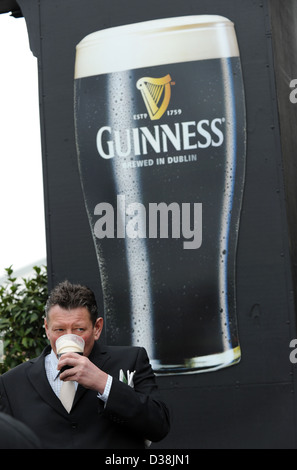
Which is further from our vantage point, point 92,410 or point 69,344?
point 92,410

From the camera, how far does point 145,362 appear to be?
257 centimetres

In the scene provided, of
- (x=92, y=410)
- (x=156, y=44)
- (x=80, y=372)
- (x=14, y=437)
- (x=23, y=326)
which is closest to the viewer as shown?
(x=14, y=437)

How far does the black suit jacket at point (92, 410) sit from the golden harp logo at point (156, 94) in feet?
7.07

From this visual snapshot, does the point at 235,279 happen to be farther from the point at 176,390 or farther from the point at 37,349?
the point at 37,349

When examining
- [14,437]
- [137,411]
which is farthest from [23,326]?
[14,437]

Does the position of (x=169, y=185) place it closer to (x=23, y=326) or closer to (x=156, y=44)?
(x=156, y=44)

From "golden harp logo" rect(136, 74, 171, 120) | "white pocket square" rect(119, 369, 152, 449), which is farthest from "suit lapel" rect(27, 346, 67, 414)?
"golden harp logo" rect(136, 74, 171, 120)

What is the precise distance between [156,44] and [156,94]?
296mm

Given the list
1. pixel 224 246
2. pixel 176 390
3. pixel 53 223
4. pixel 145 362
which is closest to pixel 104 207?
pixel 53 223

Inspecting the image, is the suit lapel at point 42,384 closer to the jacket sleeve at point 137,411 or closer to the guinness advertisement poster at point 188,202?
the jacket sleeve at point 137,411

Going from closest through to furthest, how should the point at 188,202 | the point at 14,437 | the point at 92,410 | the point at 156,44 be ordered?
the point at 14,437 → the point at 92,410 → the point at 188,202 → the point at 156,44

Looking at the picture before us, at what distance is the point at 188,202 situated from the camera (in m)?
4.29

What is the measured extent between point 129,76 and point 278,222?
3.99ft

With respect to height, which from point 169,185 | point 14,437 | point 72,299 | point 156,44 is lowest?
point 14,437
